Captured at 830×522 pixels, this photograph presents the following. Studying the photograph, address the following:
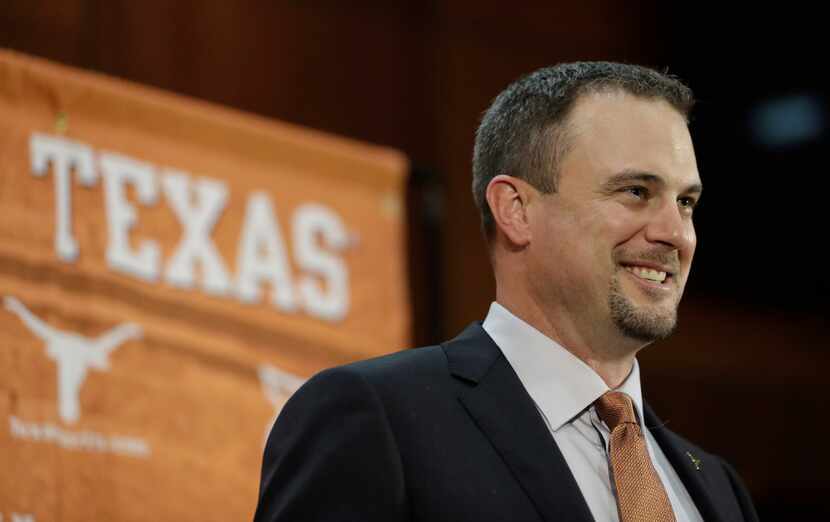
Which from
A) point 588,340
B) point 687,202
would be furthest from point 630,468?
point 687,202

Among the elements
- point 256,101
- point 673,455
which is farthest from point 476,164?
point 256,101

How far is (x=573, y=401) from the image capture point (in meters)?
1.68

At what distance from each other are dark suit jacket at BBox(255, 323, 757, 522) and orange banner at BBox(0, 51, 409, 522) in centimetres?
83

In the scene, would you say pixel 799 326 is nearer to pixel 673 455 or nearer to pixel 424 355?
pixel 673 455

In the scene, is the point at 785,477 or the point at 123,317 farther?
the point at 785,477

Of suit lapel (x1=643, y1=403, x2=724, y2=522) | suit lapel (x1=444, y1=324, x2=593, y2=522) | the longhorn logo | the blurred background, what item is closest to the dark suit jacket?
suit lapel (x1=444, y1=324, x2=593, y2=522)

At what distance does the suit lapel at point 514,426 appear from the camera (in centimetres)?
151

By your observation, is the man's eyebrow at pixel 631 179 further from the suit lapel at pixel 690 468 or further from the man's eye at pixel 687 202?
the suit lapel at pixel 690 468

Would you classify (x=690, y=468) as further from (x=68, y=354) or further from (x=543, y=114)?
(x=68, y=354)

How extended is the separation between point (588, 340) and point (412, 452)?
0.36 meters

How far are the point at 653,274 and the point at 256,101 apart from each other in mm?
1374

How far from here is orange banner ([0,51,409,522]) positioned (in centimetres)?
223

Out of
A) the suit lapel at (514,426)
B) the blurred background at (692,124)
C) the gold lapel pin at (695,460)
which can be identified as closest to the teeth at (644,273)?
the suit lapel at (514,426)

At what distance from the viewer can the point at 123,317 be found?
7.80ft
